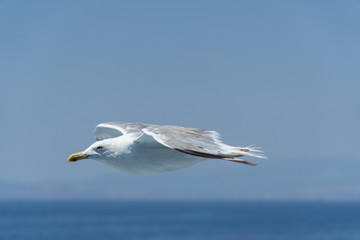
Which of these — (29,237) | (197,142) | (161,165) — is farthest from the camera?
(29,237)

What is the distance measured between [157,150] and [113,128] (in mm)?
2147

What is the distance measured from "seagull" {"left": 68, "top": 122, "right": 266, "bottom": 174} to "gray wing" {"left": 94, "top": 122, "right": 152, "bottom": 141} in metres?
1.24

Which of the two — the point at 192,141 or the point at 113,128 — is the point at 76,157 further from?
the point at 192,141

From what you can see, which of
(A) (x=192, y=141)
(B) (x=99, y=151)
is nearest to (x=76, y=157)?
(B) (x=99, y=151)

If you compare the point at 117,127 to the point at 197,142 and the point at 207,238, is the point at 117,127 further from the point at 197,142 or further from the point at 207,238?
the point at 207,238

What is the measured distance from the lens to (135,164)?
8516mm

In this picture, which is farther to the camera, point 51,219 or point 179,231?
point 51,219

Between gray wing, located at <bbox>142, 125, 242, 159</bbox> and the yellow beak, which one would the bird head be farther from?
gray wing, located at <bbox>142, 125, 242, 159</bbox>

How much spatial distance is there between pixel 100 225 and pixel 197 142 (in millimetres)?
107286

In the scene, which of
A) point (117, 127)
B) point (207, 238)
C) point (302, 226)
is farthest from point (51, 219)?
point (117, 127)

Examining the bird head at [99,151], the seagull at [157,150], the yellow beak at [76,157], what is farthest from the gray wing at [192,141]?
the yellow beak at [76,157]

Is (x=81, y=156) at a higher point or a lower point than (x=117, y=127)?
lower

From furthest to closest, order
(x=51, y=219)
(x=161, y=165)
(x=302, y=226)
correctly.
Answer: (x=51, y=219)
(x=302, y=226)
(x=161, y=165)

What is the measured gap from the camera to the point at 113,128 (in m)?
10.4
